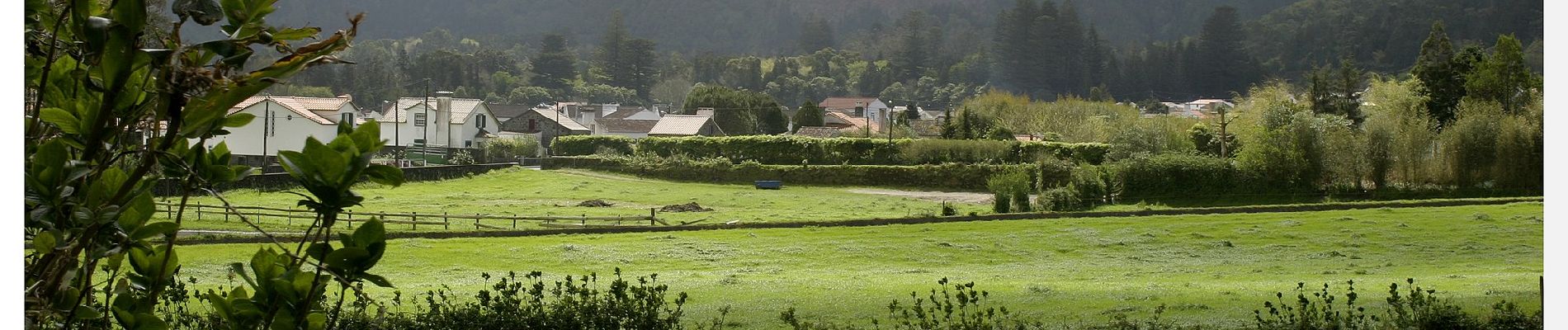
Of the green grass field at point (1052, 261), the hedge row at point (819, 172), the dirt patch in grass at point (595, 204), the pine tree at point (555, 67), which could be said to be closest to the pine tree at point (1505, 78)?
the green grass field at point (1052, 261)

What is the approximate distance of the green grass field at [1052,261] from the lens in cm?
873

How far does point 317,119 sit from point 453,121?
949 cm

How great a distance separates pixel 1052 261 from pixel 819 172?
12.6m

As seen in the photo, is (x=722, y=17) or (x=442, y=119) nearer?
(x=442, y=119)

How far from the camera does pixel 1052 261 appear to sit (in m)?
13.1

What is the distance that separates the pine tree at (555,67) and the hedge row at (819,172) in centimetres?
1061

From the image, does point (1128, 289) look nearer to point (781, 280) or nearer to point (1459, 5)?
point (781, 280)

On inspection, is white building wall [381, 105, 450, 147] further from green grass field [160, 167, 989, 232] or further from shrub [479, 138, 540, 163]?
green grass field [160, 167, 989, 232]

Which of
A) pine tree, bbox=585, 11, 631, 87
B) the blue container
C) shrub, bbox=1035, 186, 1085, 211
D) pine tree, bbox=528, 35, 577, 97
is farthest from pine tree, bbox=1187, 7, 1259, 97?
pine tree, bbox=528, 35, 577, 97

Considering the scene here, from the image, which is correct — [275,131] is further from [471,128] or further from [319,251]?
[319,251]

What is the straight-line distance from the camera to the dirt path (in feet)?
70.7

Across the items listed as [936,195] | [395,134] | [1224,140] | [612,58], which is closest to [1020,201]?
[936,195]

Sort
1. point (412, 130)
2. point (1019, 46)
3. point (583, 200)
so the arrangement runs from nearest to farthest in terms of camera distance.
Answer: point (583, 200) < point (412, 130) < point (1019, 46)

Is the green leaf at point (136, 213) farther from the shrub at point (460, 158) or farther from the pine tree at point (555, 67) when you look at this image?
the pine tree at point (555, 67)
